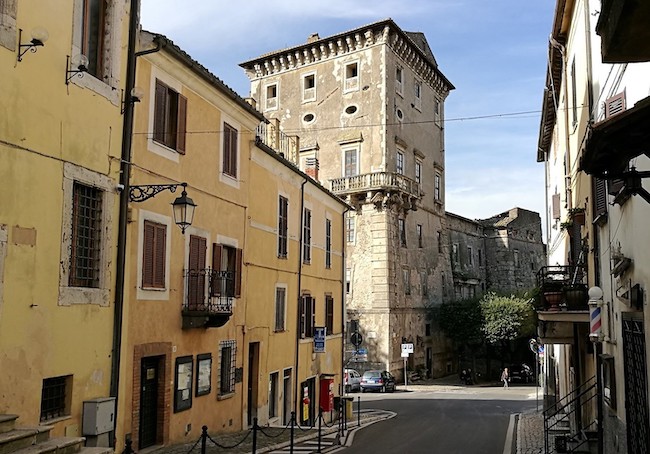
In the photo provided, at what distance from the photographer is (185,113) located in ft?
47.5

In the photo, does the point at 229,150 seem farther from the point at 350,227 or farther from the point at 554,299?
the point at 350,227

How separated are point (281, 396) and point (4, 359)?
13.1m

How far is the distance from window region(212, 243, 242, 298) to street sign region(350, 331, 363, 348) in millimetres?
21618

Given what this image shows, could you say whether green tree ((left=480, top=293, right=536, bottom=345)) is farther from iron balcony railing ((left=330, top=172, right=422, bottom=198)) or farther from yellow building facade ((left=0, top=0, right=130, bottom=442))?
yellow building facade ((left=0, top=0, right=130, bottom=442))

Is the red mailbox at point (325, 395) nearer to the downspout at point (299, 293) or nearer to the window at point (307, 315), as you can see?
the downspout at point (299, 293)

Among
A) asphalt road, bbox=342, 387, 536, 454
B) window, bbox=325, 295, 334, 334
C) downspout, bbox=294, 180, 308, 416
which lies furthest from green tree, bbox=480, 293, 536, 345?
downspout, bbox=294, 180, 308, 416

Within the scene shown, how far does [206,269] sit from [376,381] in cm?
2499

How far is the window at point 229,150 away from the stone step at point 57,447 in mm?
8796

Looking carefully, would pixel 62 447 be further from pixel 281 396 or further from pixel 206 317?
pixel 281 396

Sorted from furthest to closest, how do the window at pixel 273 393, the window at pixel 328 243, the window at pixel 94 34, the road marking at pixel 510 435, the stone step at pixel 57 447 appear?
the window at pixel 328 243 → the window at pixel 273 393 → the road marking at pixel 510 435 → the window at pixel 94 34 → the stone step at pixel 57 447

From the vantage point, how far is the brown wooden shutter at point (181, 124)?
14230 mm

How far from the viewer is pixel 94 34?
456 inches

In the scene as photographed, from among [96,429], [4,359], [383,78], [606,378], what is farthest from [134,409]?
[383,78]

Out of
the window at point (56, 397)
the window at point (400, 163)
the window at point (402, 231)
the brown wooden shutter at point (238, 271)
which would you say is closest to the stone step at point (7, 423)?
the window at point (56, 397)
